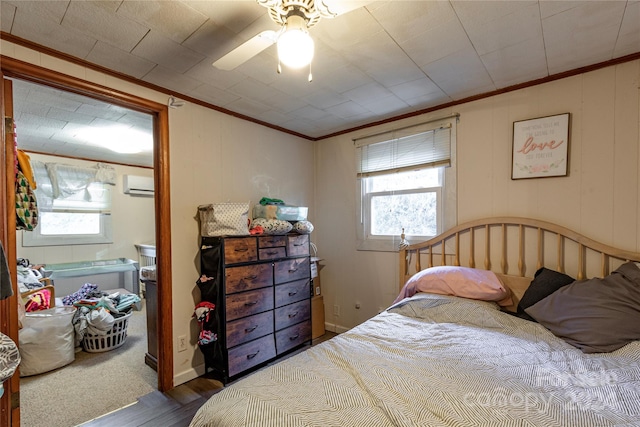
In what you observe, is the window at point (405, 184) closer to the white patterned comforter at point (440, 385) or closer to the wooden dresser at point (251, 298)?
the wooden dresser at point (251, 298)

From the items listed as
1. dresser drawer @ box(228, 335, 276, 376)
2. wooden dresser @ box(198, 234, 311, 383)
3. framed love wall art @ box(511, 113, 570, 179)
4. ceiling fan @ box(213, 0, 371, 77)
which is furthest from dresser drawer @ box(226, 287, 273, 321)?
framed love wall art @ box(511, 113, 570, 179)

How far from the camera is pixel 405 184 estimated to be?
298cm

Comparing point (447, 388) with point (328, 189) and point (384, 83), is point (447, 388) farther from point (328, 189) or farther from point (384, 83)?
point (328, 189)

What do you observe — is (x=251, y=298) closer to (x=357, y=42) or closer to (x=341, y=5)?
(x=357, y=42)

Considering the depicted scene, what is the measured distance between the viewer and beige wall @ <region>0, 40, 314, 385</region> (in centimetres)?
238

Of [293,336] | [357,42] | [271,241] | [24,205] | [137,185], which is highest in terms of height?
[357,42]

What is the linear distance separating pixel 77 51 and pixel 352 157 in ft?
7.89

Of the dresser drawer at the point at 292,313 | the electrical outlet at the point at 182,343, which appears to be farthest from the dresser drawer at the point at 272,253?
the electrical outlet at the point at 182,343

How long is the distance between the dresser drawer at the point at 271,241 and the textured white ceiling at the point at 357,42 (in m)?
1.19

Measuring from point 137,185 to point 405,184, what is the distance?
4.45 metres

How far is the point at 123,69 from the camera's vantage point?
2.01m

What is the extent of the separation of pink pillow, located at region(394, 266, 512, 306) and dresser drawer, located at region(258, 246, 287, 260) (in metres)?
1.14

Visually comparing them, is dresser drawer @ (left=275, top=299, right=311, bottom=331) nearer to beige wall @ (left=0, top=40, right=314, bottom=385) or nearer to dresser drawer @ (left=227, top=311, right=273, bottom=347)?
dresser drawer @ (left=227, top=311, right=273, bottom=347)

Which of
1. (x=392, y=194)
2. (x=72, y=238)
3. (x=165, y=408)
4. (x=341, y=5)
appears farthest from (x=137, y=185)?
(x=341, y=5)
